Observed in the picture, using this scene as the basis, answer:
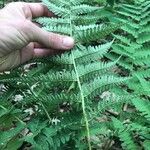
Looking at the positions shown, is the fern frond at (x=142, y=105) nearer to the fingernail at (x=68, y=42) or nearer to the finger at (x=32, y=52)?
the fingernail at (x=68, y=42)

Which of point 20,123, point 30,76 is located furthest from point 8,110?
point 30,76

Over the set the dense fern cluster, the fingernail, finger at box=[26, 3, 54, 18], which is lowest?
the dense fern cluster

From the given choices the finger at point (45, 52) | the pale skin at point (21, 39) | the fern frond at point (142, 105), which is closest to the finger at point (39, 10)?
the pale skin at point (21, 39)

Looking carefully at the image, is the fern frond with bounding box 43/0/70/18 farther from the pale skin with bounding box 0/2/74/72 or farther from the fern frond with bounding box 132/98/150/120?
the fern frond with bounding box 132/98/150/120

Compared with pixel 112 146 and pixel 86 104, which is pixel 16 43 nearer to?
pixel 86 104

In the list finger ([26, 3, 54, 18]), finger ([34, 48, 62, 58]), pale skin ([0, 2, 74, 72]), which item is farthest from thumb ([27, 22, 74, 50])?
finger ([26, 3, 54, 18])

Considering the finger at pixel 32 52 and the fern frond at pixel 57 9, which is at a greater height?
the fern frond at pixel 57 9
